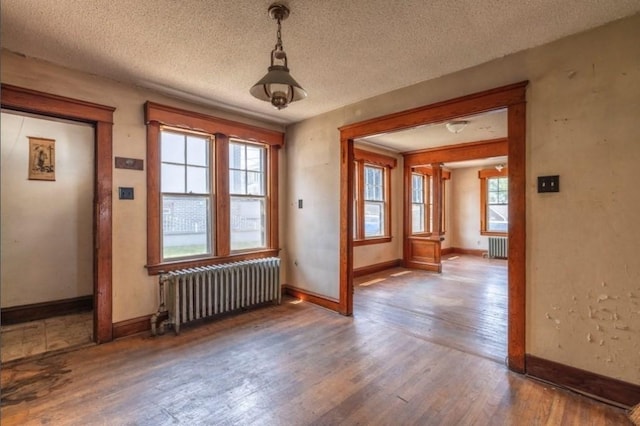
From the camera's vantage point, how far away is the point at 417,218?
26.6 ft

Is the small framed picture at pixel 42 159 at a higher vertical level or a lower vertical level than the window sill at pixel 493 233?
higher

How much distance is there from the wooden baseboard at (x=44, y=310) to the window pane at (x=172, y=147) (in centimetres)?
242

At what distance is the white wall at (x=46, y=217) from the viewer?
3.85m

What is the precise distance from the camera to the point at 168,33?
2406 millimetres

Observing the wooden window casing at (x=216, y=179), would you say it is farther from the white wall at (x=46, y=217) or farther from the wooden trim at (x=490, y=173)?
the wooden trim at (x=490, y=173)

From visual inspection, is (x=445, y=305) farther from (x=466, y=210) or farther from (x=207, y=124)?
(x=466, y=210)

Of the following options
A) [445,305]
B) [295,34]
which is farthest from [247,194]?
[445,305]

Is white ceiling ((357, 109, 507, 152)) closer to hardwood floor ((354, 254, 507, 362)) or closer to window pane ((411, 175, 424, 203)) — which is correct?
window pane ((411, 175, 424, 203))

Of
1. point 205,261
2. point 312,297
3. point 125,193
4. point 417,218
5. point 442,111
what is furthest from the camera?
point 417,218

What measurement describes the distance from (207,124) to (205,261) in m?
1.75

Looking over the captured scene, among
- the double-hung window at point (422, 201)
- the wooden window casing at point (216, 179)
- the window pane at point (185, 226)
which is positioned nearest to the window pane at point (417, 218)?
the double-hung window at point (422, 201)

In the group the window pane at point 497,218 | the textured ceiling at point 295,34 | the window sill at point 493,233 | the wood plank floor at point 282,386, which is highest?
the textured ceiling at point 295,34

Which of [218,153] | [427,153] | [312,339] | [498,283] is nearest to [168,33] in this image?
[218,153]

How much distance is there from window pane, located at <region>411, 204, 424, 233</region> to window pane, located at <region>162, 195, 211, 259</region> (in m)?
5.45
